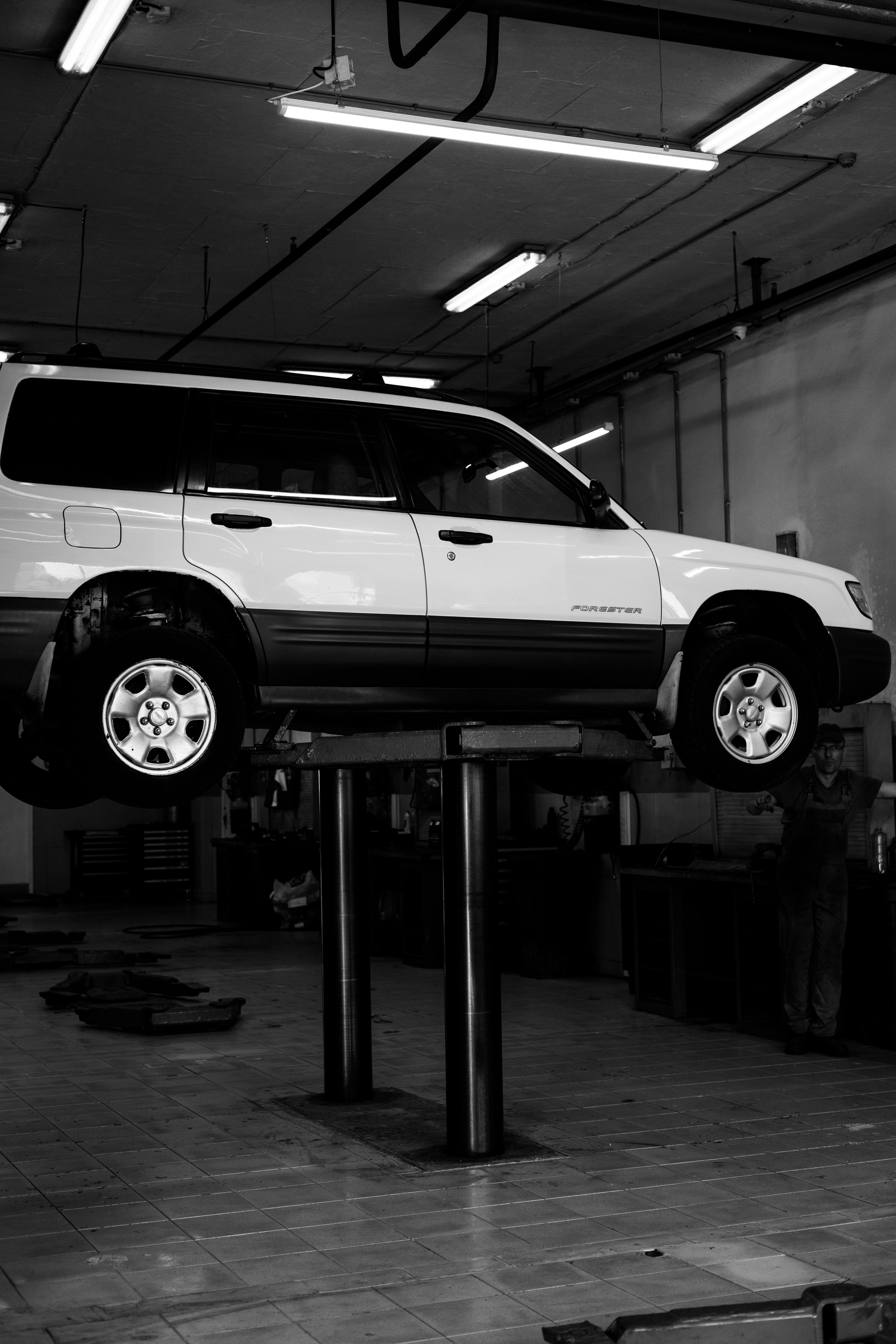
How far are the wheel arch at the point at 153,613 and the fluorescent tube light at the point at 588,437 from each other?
18.2 feet

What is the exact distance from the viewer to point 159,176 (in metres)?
9.12

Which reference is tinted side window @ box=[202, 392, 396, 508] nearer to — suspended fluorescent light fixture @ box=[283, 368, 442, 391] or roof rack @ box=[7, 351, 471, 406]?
roof rack @ box=[7, 351, 471, 406]

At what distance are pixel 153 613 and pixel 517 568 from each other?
54.8 inches

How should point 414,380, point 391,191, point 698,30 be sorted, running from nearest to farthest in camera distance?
1. point 698,30
2. point 391,191
3. point 414,380

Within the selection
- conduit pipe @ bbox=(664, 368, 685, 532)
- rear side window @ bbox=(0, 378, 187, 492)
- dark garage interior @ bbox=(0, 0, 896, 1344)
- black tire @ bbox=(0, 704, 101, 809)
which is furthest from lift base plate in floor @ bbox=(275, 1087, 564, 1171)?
conduit pipe @ bbox=(664, 368, 685, 532)

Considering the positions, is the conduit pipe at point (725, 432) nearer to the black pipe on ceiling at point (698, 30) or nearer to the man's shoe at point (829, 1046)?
the black pipe on ceiling at point (698, 30)

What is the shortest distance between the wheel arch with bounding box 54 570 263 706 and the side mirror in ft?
4.79

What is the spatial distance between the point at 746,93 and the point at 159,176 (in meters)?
3.63

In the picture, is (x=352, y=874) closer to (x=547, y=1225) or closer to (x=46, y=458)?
(x=547, y=1225)

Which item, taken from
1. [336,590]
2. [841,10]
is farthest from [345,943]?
[841,10]

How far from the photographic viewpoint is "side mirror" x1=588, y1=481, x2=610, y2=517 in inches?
222

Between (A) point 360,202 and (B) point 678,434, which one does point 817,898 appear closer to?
(B) point 678,434

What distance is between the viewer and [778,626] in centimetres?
630

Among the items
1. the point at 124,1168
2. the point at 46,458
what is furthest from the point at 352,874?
the point at 46,458
